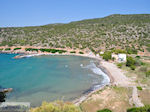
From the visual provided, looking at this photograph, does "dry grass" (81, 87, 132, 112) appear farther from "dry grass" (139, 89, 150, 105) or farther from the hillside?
the hillside

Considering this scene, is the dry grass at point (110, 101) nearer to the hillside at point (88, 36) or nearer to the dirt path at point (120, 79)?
the dirt path at point (120, 79)

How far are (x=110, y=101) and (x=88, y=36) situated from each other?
68.7 metres

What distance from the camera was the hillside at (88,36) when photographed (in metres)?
73.2

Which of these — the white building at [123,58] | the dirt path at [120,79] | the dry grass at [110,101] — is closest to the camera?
the dry grass at [110,101]

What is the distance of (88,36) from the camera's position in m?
84.4

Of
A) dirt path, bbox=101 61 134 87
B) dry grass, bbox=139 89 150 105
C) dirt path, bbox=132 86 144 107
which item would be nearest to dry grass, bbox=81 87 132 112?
dirt path, bbox=132 86 144 107

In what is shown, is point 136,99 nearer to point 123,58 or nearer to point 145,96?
point 145,96

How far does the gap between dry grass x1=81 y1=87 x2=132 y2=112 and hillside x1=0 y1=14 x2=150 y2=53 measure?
49.9 m

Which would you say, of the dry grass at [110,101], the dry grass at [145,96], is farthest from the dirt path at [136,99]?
the dry grass at [110,101]

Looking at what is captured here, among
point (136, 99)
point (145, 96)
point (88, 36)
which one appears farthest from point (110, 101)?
point (88, 36)

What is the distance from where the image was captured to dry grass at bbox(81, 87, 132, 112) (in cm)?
1670

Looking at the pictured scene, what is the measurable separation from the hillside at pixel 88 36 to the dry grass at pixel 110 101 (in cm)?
4986

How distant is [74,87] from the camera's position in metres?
26.6

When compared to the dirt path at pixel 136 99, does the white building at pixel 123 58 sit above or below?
above
